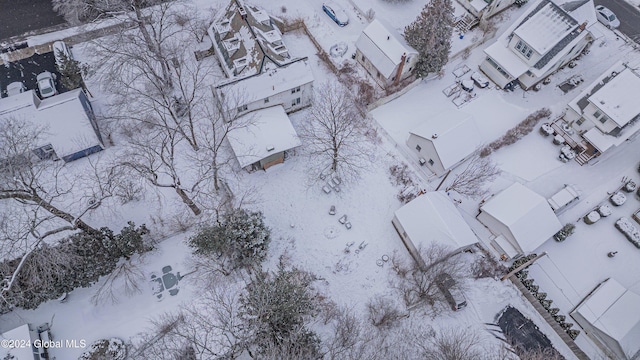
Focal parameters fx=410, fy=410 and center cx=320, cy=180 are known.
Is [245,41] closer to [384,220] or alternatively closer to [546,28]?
[384,220]

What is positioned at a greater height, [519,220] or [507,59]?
[507,59]

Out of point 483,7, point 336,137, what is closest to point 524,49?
point 483,7

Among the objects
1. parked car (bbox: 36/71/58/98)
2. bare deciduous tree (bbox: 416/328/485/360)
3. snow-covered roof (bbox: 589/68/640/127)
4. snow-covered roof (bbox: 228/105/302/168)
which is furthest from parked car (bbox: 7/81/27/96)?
snow-covered roof (bbox: 589/68/640/127)

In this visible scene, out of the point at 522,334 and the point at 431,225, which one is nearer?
the point at 522,334

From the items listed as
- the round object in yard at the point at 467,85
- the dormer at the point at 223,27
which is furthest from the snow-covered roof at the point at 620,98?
the dormer at the point at 223,27

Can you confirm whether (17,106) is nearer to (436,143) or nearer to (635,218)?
(436,143)

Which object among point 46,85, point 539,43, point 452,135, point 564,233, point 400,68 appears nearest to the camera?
point 564,233
